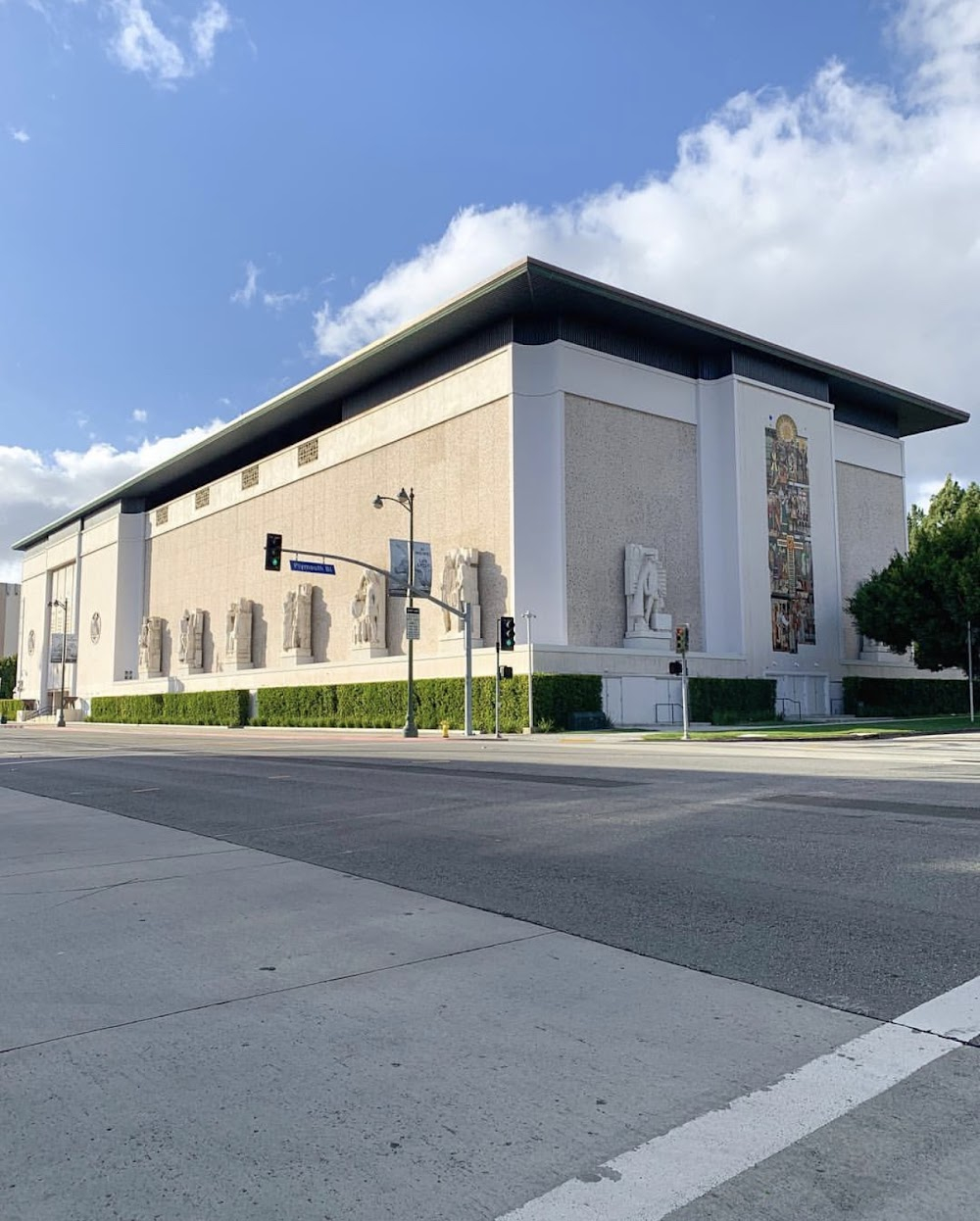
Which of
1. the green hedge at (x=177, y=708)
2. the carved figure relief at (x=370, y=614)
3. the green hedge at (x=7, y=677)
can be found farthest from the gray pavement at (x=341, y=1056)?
the green hedge at (x=7, y=677)

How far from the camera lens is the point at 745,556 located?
49.7 meters

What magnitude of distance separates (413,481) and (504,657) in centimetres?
1339

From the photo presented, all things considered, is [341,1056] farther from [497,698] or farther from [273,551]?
[497,698]

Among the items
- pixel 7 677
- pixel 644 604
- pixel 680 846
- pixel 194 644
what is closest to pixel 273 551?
pixel 644 604

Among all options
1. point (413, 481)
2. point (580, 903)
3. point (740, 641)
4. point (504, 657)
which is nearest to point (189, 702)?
point (413, 481)

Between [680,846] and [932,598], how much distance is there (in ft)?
143

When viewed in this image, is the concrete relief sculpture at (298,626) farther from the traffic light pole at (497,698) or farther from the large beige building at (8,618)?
the large beige building at (8,618)

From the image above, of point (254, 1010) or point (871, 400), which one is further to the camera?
point (871, 400)

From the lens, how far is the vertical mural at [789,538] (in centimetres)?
5147

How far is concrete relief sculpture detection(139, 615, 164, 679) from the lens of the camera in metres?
76.9

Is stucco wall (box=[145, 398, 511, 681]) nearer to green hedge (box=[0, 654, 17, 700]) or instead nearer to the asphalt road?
the asphalt road

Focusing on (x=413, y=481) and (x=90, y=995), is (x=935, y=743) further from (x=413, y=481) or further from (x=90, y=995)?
(x=413, y=481)

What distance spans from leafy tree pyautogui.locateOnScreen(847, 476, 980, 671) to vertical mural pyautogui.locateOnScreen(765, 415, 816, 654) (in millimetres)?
3093

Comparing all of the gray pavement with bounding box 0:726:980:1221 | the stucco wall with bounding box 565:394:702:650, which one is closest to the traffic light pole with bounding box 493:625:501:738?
the stucco wall with bounding box 565:394:702:650
